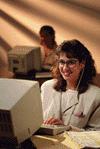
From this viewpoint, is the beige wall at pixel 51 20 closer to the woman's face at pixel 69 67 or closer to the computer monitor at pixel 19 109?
the woman's face at pixel 69 67

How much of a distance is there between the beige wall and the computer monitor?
3.21 meters

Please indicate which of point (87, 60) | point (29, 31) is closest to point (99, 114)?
point (87, 60)

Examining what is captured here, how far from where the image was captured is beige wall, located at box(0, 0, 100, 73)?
197 inches

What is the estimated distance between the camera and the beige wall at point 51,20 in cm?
500

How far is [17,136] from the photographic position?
1798mm

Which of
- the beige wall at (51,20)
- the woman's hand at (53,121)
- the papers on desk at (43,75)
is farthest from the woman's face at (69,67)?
the beige wall at (51,20)

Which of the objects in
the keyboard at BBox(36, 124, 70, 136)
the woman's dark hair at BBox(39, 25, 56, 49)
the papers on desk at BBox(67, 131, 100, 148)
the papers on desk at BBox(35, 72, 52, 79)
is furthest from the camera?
the woman's dark hair at BBox(39, 25, 56, 49)

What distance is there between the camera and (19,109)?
1.74 m

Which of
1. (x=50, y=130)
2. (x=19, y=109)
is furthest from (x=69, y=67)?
(x=19, y=109)

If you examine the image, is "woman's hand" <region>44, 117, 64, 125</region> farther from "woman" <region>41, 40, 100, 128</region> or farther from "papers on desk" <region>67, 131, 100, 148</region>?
"papers on desk" <region>67, 131, 100, 148</region>

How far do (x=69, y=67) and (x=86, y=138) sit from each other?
0.60m

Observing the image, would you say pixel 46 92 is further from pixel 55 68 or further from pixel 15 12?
pixel 15 12

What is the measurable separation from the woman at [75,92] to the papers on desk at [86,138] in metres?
0.29

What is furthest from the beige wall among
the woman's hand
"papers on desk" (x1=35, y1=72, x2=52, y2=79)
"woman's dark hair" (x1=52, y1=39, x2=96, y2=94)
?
the woman's hand
